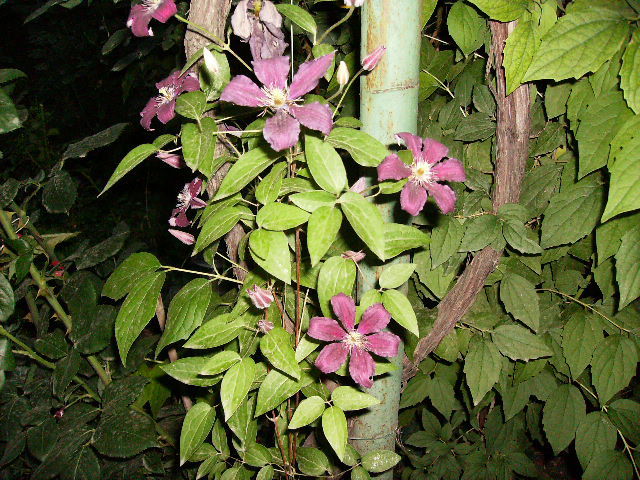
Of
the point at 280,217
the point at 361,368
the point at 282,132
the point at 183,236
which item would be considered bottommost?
the point at 361,368

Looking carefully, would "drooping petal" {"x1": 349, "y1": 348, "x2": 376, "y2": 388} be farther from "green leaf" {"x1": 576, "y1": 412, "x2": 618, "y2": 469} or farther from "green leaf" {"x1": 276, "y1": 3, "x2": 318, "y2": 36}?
"green leaf" {"x1": 576, "y1": 412, "x2": 618, "y2": 469}

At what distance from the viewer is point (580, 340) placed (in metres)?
1.02

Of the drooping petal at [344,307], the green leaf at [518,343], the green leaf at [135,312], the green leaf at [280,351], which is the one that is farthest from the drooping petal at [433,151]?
the green leaf at [518,343]

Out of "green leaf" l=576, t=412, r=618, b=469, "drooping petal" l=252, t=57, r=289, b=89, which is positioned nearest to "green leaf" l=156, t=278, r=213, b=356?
"drooping petal" l=252, t=57, r=289, b=89

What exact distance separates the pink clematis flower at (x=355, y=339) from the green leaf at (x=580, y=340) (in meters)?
0.56

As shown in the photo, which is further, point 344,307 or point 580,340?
point 580,340

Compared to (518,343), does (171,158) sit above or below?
above

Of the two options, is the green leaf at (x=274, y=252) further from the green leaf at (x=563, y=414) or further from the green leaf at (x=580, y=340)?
the green leaf at (x=563, y=414)

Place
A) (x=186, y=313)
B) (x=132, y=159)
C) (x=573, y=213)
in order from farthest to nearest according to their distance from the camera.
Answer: (x=573, y=213)
(x=186, y=313)
(x=132, y=159)

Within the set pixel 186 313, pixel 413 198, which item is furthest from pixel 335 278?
pixel 186 313

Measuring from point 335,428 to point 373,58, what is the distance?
1.83 feet

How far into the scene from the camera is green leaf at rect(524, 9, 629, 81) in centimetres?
71

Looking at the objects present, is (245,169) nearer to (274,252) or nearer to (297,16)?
(274,252)

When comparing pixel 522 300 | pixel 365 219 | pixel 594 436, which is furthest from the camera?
pixel 594 436
